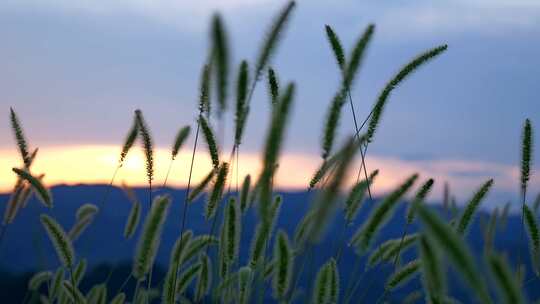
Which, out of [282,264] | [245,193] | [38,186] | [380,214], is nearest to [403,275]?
[282,264]

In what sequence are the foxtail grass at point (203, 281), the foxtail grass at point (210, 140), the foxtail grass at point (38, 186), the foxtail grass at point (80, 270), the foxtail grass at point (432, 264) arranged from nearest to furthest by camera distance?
the foxtail grass at point (432, 264)
the foxtail grass at point (210, 140)
the foxtail grass at point (203, 281)
the foxtail grass at point (38, 186)
the foxtail grass at point (80, 270)

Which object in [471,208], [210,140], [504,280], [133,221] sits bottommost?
[504,280]

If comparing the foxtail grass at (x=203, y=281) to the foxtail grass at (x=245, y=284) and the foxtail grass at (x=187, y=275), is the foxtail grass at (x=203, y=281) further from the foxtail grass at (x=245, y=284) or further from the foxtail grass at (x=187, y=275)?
the foxtail grass at (x=245, y=284)

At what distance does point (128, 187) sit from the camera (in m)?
5.15

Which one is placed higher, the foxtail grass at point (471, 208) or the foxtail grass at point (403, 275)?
the foxtail grass at point (471, 208)

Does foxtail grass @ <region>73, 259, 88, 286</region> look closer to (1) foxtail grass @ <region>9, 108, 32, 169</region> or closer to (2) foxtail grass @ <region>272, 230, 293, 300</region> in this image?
(1) foxtail grass @ <region>9, 108, 32, 169</region>

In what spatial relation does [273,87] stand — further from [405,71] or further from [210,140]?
[405,71]

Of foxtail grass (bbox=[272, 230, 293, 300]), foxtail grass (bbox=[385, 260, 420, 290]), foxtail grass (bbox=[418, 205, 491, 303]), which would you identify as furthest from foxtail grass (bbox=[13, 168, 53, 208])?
foxtail grass (bbox=[418, 205, 491, 303])

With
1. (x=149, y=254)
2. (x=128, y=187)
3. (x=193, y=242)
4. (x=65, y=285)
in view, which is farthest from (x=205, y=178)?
(x=128, y=187)

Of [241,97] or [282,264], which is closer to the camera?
[241,97]

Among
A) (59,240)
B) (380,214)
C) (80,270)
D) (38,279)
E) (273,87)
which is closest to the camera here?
(380,214)

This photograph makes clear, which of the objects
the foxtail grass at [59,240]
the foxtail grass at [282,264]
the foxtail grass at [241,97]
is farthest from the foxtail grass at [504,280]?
the foxtail grass at [59,240]

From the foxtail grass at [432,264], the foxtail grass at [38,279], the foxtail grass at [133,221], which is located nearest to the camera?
the foxtail grass at [432,264]

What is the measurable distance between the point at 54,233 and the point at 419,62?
6.04ft
